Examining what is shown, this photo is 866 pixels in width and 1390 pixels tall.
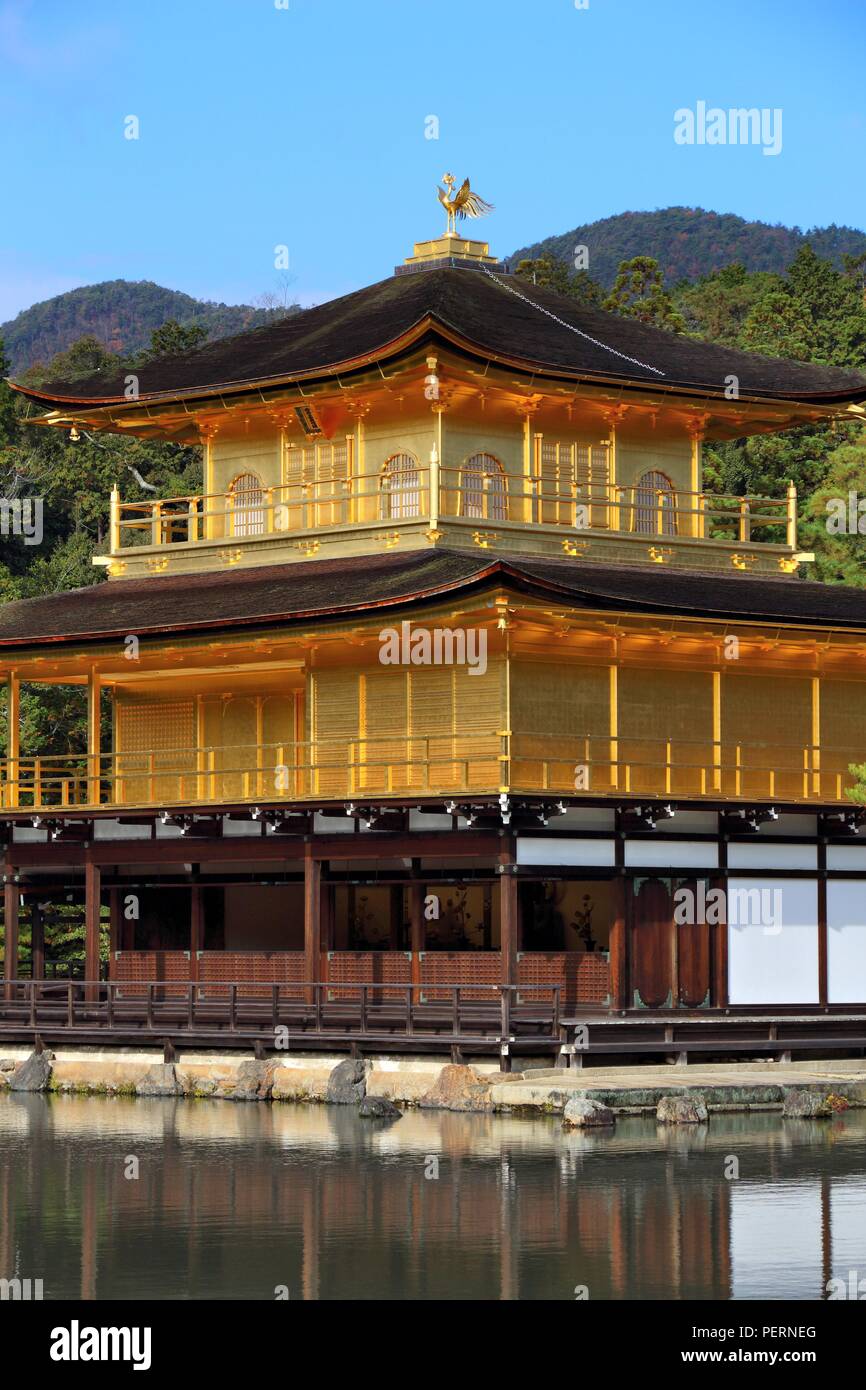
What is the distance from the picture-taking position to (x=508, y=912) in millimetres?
41938

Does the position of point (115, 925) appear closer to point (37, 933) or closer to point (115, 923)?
point (115, 923)

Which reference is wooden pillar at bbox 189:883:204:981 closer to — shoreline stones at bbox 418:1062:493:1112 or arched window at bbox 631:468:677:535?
shoreline stones at bbox 418:1062:493:1112

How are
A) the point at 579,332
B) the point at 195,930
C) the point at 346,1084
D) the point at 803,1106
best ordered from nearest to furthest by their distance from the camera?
the point at 803,1106 < the point at 346,1084 < the point at 195,930 < the point at 579,332

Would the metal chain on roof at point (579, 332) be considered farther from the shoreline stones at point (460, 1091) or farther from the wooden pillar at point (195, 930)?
the shoreline stones at point (460, 1091)

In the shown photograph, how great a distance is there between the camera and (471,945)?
1836 inches

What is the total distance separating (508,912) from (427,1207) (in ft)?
41.7

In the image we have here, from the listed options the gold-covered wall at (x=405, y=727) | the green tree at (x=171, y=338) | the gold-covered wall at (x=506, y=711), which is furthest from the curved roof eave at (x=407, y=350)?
the green tree at (x=171, y=338)

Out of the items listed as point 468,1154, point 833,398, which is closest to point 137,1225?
point 468,1154

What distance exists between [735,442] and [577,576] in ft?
108

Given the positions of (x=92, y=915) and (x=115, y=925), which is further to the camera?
(x=115, y=925)

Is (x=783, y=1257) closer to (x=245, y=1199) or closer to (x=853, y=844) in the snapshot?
(x=245, y=1199)

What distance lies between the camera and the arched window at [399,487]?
4906 centimetres

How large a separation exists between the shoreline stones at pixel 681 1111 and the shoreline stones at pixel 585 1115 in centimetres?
90

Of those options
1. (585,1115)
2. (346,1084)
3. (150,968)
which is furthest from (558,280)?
(585,1115)
